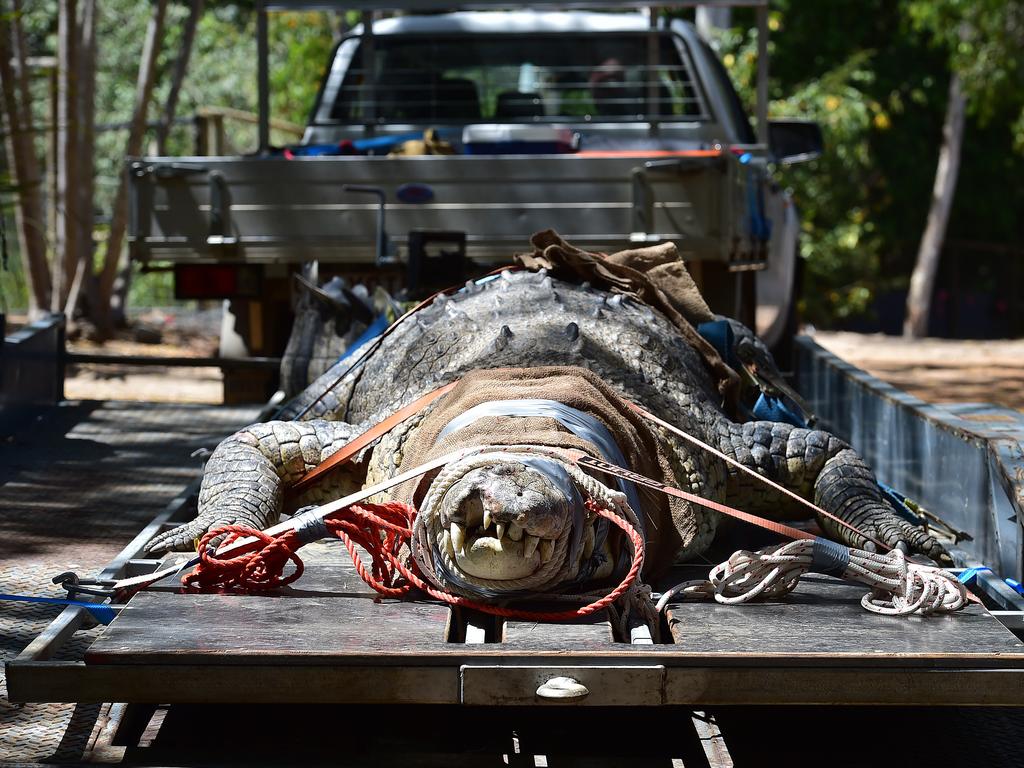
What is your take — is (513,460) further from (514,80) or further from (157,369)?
(157,369)

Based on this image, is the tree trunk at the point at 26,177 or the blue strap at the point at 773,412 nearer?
the blue strap at the point at 773,412

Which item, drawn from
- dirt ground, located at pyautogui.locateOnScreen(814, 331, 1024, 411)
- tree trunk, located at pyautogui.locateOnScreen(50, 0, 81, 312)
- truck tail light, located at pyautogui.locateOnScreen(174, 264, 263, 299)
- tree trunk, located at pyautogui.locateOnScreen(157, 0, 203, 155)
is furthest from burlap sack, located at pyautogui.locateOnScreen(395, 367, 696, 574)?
tree trunk, located at pyautogui.locateOnScreen(157, 0, 203, 155)

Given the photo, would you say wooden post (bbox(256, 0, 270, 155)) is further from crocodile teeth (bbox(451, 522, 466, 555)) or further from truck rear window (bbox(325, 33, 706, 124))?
crocodile teeth (bbox(451, 522, 466, 555))

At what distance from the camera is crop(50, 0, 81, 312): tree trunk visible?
1167cm

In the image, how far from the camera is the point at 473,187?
697 centimetres

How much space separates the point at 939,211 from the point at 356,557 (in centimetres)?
1589

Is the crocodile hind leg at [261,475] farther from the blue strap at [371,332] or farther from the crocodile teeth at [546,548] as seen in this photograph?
the crocodile teeth at [546,548]

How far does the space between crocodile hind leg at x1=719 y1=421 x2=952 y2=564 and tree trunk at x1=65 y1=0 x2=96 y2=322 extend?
8.81 m

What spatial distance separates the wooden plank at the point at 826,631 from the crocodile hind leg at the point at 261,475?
136cm

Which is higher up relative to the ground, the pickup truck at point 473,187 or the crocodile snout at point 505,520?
the pickup truck at point 473,187

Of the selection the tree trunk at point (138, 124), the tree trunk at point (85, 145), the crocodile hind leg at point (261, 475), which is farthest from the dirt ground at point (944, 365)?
the crocodile hind leg at point (261, 475)

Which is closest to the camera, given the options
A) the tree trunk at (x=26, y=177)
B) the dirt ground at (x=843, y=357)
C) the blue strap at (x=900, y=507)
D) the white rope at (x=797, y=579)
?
the white rope at (x=797, y=579)

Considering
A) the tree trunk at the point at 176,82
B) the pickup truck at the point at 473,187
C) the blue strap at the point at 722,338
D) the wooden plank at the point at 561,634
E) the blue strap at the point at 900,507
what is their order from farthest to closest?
the tree trunk at the point at 176,82 < the pickup truck at the point at 473,187 < the blue strap at the point at 722,338 < the blue strap at the point at 900,507 < the wooden plank at the point at 561,634

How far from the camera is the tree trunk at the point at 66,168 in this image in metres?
11.7
